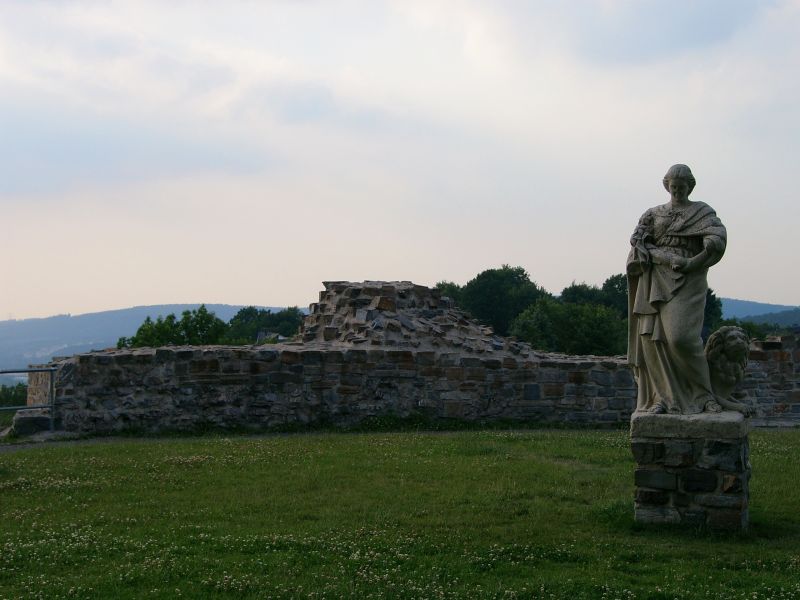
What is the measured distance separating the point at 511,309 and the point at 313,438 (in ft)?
146

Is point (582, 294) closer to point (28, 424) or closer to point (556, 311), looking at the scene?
→ point (556, 311)

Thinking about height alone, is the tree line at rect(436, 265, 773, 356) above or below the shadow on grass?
above

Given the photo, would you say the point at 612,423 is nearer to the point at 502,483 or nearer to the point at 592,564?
the point at 502,483

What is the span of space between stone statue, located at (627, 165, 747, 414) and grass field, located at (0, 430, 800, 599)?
1063 mm

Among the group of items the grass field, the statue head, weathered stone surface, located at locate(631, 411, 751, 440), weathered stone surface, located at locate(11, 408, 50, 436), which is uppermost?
the statue head

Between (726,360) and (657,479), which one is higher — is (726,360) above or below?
above

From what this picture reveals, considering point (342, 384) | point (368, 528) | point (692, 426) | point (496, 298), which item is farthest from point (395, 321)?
point (496, 298)

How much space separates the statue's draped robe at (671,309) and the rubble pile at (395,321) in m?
7.05

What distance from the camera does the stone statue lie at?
7684mm

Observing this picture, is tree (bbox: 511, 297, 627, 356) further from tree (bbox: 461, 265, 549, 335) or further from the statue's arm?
the statue's arm

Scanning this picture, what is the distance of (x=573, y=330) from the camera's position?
42.7 m

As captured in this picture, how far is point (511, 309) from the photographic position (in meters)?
56.6

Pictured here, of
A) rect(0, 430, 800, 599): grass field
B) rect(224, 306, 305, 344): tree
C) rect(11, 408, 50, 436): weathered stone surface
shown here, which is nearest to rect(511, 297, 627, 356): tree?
rect(224, 306, 305, 344): tree

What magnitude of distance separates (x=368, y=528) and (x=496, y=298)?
164ft
